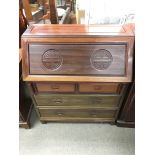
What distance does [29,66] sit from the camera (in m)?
1.33

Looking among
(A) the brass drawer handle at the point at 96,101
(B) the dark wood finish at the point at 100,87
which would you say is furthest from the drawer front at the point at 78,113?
(B) the dark wood finish at the point at 100,87

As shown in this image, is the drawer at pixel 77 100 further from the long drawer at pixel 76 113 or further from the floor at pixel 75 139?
the floor at pixel 75 139

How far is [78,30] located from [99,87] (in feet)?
1.39

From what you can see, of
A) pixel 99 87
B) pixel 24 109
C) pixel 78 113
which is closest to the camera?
pixel 99 87

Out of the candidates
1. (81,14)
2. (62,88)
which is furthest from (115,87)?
(81,14)

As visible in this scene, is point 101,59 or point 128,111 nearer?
point 101,59

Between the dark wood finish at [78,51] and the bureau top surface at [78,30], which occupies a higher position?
the bureau top surface at [78,30]

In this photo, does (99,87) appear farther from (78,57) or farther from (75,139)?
(75,139)

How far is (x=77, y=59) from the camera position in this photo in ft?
4.30

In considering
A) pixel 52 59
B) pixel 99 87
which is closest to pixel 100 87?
pixel 99 87

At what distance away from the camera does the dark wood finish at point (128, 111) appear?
58.0 inches

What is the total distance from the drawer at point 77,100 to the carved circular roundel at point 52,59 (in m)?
0.29

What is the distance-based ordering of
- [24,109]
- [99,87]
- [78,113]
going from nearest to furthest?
[99,87] → [78,113] → [24,109]

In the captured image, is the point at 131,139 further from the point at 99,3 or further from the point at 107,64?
the point at 99,3
